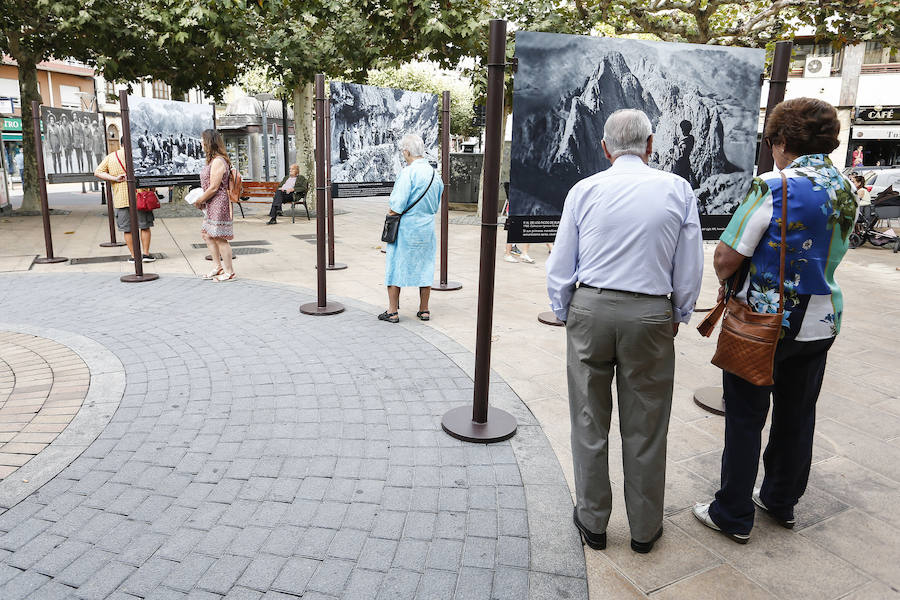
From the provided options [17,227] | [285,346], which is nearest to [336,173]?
[285,346]

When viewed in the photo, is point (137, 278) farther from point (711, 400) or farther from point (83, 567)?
point (711, 400)

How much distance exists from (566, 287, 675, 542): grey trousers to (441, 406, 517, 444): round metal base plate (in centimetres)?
105

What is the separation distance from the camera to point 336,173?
792cm

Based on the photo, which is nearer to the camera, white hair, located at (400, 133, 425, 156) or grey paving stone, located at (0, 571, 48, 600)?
grey paving stone, located at (0, 571, 48, 600)

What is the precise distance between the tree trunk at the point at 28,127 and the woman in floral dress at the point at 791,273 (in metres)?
16.4

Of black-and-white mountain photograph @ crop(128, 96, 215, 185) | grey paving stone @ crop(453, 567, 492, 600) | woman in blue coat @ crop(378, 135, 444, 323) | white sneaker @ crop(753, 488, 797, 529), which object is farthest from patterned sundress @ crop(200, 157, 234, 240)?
white sneaker @ crop(753, 488, 797, 529)

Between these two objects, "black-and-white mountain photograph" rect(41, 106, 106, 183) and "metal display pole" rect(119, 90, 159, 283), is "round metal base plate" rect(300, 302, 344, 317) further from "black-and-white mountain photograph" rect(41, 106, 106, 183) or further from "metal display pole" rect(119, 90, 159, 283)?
"black-and-white mountain photograph" rect(41, 106, 106, 183)

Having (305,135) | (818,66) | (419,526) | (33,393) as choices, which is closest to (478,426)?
(419,526)

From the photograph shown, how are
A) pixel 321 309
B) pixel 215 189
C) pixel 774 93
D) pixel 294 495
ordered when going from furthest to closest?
pixel 215 189 → pixel 321 309 → pixel 774 93 → pixel 294 495

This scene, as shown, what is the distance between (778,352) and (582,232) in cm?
95

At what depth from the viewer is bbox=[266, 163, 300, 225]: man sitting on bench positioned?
15227 millimetres

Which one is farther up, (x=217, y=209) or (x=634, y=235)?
(x=634, y=235)

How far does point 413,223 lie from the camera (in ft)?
20.5

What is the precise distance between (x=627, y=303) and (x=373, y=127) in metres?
6.26
